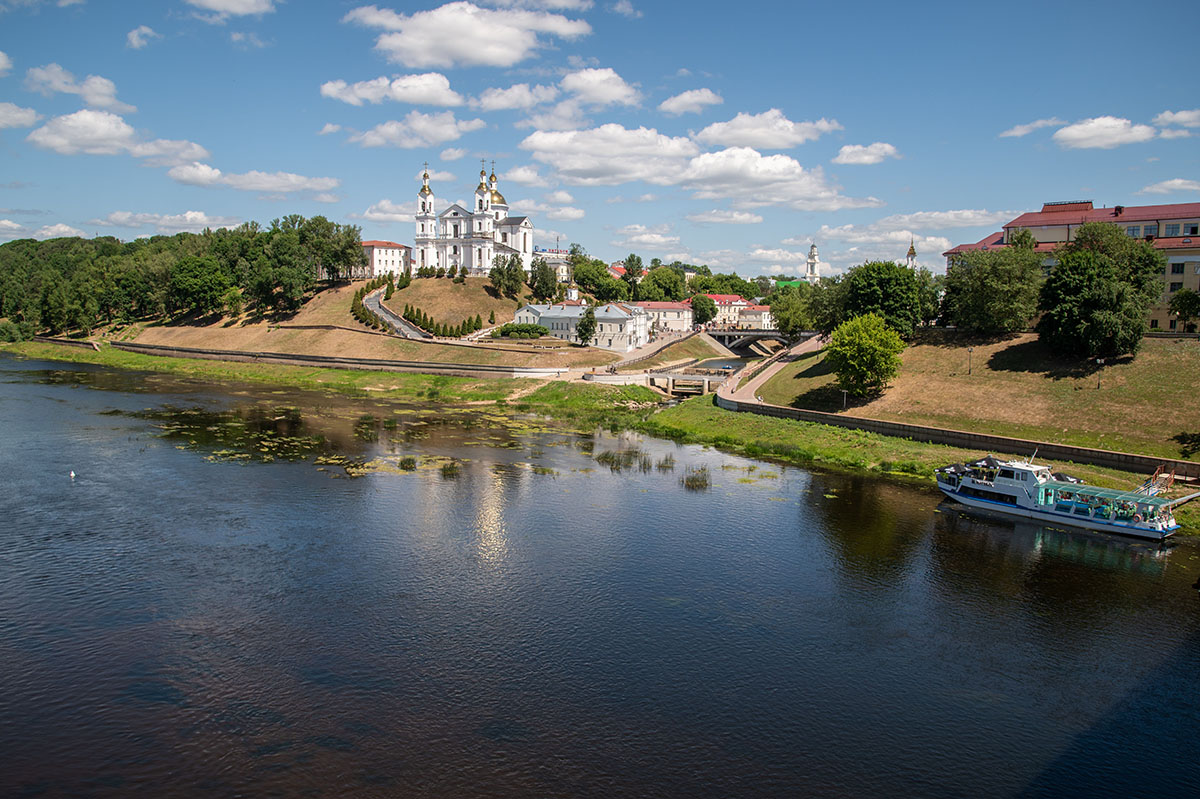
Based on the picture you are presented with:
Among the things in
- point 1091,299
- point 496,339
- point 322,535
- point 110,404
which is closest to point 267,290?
point 496,339

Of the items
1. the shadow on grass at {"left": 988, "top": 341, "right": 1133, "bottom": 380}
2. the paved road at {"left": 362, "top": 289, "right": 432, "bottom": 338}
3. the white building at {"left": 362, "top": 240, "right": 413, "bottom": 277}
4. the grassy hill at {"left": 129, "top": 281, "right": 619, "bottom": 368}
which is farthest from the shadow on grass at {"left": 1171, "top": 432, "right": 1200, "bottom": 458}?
the white building at {"left": 362, "top": 240, "right": 413, "bottom": 277}

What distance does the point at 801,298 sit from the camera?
113312 millimetres

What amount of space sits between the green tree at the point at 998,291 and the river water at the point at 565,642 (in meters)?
31.9

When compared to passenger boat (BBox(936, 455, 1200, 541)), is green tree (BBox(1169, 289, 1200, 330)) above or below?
above

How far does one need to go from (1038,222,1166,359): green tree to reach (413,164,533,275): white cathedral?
347 feet

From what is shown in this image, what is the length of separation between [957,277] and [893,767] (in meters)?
66.3

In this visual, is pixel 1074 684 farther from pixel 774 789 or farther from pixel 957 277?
pixel 957 277

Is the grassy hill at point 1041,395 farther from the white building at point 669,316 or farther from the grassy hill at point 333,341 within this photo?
the white building at point 669,316

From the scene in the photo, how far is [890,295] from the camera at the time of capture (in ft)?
253

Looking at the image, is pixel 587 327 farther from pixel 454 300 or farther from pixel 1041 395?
pixel 1041 395

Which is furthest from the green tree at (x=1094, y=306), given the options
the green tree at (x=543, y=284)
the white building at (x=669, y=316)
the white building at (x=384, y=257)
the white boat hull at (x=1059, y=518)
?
the white building at (x=384, y=257)

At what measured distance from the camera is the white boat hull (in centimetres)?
3897

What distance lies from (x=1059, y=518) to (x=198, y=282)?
5033 inches

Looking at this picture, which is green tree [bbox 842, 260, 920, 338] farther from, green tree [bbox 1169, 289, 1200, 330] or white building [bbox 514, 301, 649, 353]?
white building [bbox 514, 301, 649, 353]
